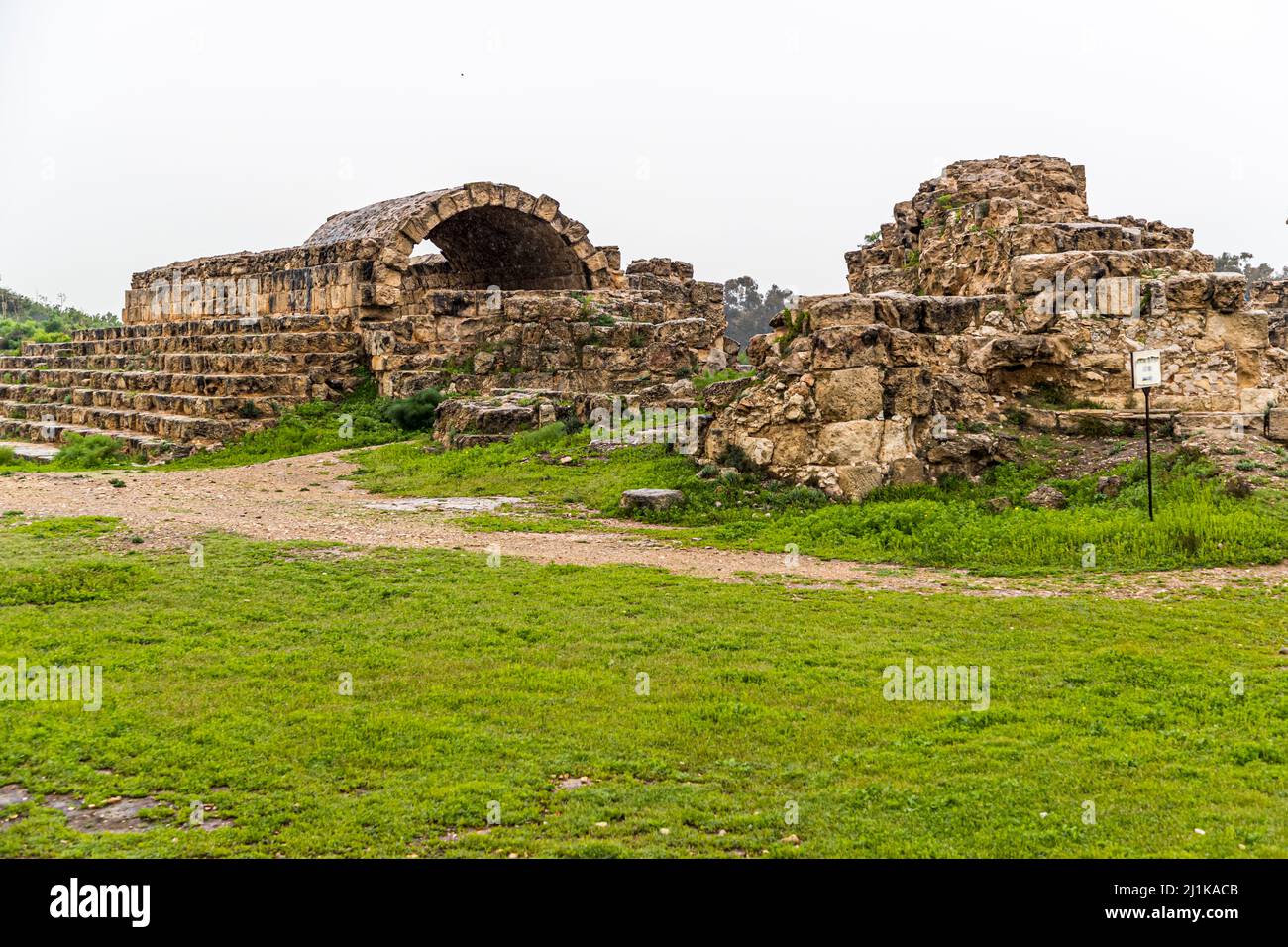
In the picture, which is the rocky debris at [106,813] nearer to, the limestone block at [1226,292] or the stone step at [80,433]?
the limestone block at [1226,292]


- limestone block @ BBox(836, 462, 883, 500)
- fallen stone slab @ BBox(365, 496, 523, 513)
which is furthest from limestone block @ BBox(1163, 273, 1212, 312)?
fallen stone slab @ BBox(365, 496, 523, 513)

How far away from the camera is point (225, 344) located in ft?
72.4

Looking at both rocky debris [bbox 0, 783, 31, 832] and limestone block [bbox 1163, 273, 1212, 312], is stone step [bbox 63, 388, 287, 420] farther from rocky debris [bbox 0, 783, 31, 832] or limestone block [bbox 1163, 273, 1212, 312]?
rocky debris [bbox 0, 783, 31, 832]

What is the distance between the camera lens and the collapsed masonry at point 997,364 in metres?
12.7

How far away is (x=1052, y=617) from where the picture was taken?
323 inches

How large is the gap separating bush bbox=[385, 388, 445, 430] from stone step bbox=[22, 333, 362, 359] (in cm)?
264

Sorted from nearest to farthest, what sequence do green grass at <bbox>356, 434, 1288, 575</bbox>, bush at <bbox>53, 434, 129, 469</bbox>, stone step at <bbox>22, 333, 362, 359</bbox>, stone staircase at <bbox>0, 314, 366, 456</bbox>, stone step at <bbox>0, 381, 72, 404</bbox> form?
green grass at <bbox>356, 434, 1288, 575</bbox>, bush at <bbox>53, 434, 129, 469</bbox>, stone staircase at <bbox>0, 314, 366, 456</bbox>, stone step at <bbox>22, 333, 362, 359</bbox>, stone step at <bbox>0, 381, 72, 404</bbox>

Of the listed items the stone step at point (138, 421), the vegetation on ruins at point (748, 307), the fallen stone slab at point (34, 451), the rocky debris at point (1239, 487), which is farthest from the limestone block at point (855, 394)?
the vegetation on ruins at point (748, 307)

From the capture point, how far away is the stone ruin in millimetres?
13039

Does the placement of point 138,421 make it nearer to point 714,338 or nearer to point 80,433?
point 80,433

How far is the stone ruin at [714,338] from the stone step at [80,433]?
73 millimetres

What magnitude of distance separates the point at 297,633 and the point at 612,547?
3814 mm
